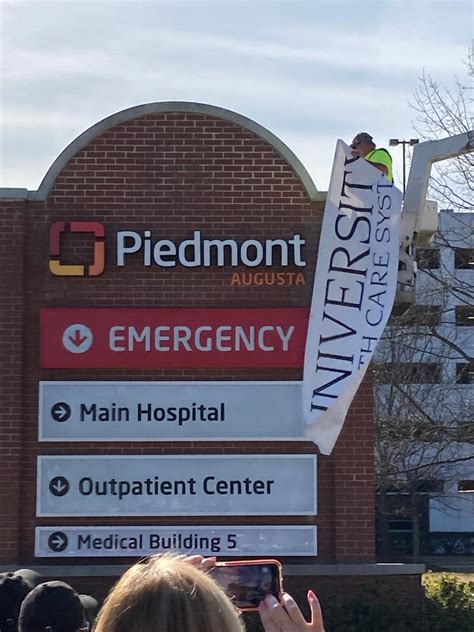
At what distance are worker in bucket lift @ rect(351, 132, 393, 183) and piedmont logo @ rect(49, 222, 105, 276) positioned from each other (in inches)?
117

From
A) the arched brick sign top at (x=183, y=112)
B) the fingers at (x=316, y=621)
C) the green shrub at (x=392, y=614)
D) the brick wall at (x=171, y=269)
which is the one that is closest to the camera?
the fingers at (x=316, y=621)

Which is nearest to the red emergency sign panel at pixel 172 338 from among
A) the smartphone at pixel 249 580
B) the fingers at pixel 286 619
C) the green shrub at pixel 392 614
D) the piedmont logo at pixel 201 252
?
the piedmont logo at pixel 201 252

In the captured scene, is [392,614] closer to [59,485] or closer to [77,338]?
[59,485]

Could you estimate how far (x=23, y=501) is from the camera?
11.5 metres

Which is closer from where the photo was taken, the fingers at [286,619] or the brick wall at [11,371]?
the fingers at [286,619]

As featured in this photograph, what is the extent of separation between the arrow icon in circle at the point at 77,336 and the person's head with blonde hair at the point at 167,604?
9.50m

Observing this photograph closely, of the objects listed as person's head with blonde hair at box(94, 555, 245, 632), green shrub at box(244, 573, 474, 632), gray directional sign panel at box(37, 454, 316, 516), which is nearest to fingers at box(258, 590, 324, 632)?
person's head with blonde hair at box(94, 555, 245, 632)

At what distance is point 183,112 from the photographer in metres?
12.2

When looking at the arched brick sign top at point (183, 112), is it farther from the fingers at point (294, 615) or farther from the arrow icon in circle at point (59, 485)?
the fingers at point (294, 615)

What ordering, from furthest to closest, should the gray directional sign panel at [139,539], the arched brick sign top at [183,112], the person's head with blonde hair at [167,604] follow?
the arched brick sign top at [183,112]
the gray directional sign panel at [139,539]
the person's head with blonde hair at [167,604]

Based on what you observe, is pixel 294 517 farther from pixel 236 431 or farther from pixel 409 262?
pixel 409 262

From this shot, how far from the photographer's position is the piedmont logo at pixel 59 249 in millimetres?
11797

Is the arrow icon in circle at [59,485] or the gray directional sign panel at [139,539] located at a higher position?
the arrow icon in circle at [59,485]

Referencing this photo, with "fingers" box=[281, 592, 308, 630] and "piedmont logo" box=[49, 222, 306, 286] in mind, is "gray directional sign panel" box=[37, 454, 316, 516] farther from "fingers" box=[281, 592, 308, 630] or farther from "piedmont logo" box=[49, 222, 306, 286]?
"fingers" box=[281, 592, 308, 630]
